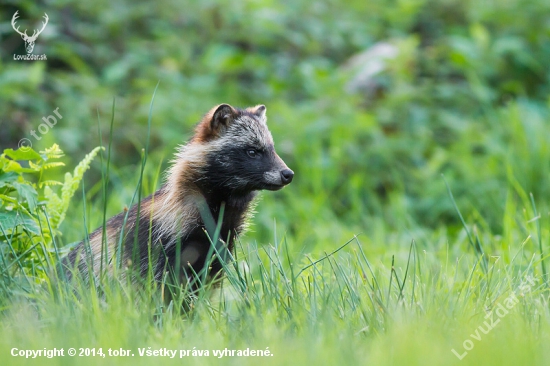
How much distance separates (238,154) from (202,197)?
0.36 meters

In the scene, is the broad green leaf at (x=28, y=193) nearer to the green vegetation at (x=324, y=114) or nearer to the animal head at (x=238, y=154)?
the green vegetation at (x=324, y=114)

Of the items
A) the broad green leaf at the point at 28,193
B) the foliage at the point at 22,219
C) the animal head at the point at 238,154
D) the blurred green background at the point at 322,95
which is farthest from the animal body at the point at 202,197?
the blurred green background at the point at 322,95

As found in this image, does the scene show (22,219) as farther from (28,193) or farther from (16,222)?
(28,193)

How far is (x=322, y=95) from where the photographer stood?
24.8ft

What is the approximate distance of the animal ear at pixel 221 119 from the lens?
160 inches

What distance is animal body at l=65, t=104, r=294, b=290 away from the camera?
143 inches

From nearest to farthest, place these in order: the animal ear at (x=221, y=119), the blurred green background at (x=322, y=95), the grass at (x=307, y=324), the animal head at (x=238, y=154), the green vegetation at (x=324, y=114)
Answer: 1. the grass at (x=307, y=324)
2. the animal head at (x=238, y=154)
3. the animal ear at (x=221, y=119)
4. the green vegetation at (x=324, y=114)
5. the blurred green background at (x=322, y=95)

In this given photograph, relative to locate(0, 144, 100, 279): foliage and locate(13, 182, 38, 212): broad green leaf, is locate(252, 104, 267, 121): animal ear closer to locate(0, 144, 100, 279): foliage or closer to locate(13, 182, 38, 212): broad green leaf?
locate(0, 144, 100, 279): foliage

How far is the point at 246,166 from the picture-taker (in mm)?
3938

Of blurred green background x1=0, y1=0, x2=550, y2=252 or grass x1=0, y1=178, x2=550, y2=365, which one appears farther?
blurred green background x1=0, y1=0, x2=550, y2=252

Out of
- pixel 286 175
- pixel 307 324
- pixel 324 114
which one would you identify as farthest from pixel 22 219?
pixel 324 114

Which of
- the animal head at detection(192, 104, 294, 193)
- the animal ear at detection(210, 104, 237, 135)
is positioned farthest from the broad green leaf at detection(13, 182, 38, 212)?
the animal ear at detection(210, 104, 237, 135)

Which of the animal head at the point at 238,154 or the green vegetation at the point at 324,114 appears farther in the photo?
the green vegetation at the point at 324,114

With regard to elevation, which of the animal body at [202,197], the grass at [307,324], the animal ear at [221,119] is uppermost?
the animal ear at [221,119]
